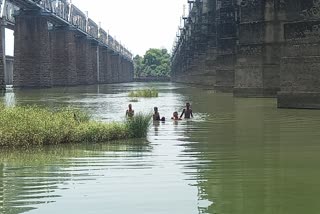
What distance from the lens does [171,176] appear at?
9977mm

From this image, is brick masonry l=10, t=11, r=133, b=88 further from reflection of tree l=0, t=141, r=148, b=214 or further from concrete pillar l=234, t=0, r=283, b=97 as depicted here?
reflection of tree l=0, t=141, r=148, b=214

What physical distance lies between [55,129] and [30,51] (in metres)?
66.0

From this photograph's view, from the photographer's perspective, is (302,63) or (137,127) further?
(302,63)

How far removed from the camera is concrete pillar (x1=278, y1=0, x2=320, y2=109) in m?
25.4

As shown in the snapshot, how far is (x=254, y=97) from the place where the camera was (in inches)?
1545

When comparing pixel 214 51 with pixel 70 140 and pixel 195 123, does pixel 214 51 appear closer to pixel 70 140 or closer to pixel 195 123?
pixel 195 123

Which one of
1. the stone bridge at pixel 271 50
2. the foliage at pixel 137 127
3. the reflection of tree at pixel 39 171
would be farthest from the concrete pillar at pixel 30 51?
the reflection of tree at pixel 39 171

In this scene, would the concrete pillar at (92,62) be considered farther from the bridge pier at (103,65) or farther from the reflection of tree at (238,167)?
the reflection of tree at (238,167)

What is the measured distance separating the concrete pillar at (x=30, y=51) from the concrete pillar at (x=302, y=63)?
56.1 m

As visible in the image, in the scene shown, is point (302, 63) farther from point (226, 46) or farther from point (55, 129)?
point (226, 46)

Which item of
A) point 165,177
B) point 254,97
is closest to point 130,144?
point 165,177

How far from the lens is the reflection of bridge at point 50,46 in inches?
3088

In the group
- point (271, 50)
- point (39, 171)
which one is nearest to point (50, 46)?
point (271, 50)

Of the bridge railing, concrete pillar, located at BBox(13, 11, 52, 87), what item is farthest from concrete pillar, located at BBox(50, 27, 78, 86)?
concrete pillar, located at BBox(13, 11, 52, 87)
